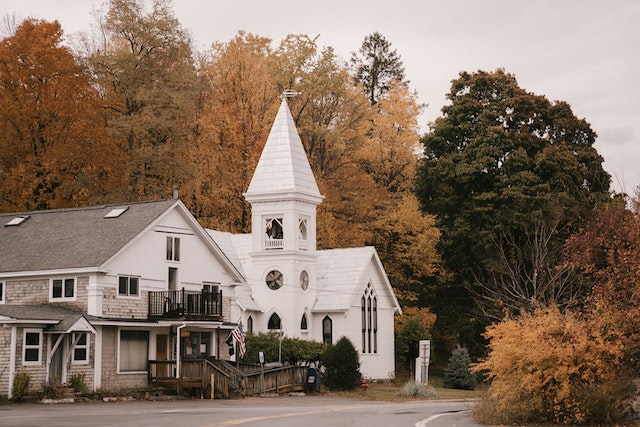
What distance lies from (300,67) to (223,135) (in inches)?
303

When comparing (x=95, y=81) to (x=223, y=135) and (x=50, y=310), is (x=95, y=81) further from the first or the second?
(x=50, y=310)

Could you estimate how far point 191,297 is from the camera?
45.7 metres

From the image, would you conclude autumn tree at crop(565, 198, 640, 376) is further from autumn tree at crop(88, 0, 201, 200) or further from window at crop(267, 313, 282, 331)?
autumn tree at crop(88, 0, 201, 200)

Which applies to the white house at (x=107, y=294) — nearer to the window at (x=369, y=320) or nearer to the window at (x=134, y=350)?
the window at (x=134, y=350)

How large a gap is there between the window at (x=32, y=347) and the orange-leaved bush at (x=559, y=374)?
63.8 feet

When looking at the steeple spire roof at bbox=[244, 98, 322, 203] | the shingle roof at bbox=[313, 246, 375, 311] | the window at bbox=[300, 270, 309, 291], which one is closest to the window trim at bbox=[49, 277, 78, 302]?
the steeple spire roof at bbox=[244, 98, 322, 203]

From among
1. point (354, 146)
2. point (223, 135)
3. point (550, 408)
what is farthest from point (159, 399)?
point (354, 146)

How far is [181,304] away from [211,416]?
16096 mm

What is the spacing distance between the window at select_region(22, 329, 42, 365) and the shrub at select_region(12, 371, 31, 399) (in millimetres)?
544

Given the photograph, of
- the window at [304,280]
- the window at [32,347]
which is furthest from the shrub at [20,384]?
the window at [304,280]

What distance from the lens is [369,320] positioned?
→ 61281 millimetres

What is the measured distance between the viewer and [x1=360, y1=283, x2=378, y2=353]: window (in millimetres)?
60831

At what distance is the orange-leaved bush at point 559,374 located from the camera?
26.4 metres

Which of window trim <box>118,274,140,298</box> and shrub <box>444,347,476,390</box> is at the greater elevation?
window trim <box>118,274,140,298</box>
